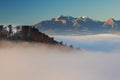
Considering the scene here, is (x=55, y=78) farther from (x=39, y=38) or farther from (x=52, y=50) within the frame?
(x=52, y=50)

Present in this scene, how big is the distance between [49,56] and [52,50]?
25.7 ft

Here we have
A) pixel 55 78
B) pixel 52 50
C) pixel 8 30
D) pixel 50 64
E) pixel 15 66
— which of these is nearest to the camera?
pixel 55 78

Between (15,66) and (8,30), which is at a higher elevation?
(8,30)

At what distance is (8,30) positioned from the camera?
139 m

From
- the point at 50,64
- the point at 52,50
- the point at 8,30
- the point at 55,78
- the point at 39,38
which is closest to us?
the point at 55,78

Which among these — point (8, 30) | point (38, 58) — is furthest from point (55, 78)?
point (38, 58)

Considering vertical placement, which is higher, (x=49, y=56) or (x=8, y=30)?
(x=8, y=30)

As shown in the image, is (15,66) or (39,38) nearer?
(15,66)

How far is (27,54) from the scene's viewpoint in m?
163

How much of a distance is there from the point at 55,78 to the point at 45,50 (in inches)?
3091

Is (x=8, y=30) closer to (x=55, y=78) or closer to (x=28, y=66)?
(x=28, y=66)

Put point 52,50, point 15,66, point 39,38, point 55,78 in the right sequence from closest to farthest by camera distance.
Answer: point 55,78, point 15,66, point 39,38, point 52,50

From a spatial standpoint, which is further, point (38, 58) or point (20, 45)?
point (38, 58)

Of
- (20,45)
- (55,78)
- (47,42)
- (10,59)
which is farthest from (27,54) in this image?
(55,78)
